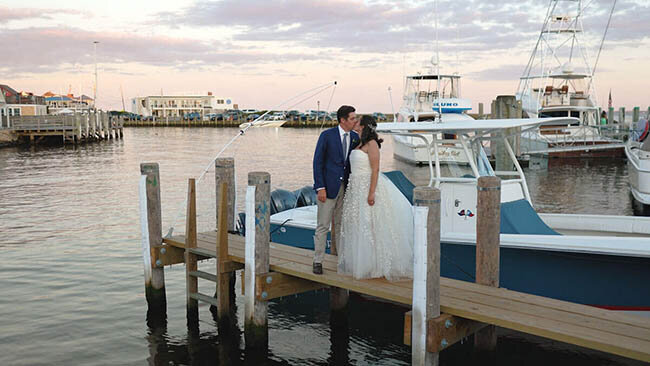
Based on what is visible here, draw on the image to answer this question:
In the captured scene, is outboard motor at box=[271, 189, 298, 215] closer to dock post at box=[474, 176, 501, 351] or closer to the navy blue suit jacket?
the navy blue suit jacket

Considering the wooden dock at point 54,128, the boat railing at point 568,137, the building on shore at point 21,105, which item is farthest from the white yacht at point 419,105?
the building on shore at point 21,105

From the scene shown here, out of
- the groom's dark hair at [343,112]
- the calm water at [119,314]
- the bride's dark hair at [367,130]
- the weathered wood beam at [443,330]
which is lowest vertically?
the calm water at [119,314]

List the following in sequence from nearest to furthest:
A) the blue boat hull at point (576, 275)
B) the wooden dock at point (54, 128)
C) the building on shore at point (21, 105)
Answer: the blue boat hull at point (576, 275)
the wooden dock at point (54, 128)
the building on shore at point (21, 105)

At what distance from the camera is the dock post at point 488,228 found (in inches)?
259

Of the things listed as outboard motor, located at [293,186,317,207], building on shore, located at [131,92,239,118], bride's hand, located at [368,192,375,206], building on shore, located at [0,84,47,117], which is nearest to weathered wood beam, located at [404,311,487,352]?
bride's hand, located at [368,192,375,206]

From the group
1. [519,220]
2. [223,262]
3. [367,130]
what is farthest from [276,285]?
[519,220]

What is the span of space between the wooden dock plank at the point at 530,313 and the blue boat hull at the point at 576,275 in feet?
4.65

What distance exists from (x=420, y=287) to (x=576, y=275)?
2.83 m

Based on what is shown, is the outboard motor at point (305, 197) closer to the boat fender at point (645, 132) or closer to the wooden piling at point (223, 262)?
the wooden piling at point (223, 262)

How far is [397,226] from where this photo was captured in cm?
686

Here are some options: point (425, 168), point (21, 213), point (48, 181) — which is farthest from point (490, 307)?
point (425, 168)

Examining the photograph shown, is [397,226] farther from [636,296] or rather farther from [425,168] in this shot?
[425,168]

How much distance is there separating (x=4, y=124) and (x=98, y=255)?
1784 inches

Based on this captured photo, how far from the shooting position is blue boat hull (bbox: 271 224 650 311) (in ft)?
23.6
